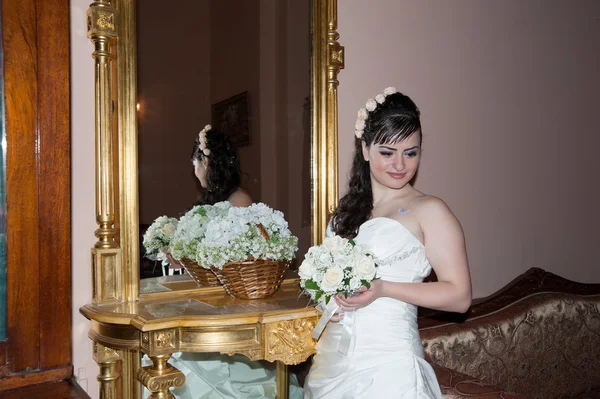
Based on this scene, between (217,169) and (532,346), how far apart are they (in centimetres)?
198

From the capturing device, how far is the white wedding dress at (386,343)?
1.91 m

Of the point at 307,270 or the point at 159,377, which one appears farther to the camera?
the point at 159,377

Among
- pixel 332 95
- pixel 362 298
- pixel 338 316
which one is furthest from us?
pixel 332 95

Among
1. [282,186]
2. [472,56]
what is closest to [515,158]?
[472,56]

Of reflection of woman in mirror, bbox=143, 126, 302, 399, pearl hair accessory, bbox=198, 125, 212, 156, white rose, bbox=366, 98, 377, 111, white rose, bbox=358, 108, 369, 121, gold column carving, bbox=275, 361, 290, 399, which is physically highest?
white rose, bbox=366, 98, 377, 111

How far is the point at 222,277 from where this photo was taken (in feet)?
7.80

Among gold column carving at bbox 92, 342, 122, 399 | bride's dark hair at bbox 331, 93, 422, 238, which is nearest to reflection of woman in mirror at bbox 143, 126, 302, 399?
gold column carving at bbox 92, 342, 122, 399

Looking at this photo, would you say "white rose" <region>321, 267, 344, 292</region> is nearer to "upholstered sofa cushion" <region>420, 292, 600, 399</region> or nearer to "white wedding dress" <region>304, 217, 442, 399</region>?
"white wedding dress" <region>304, 217, 442, 399</region>

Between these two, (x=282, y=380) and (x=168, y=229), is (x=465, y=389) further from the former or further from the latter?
(x=168, y=229)

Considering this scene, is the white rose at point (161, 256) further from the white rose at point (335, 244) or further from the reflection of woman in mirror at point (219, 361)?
the white rose at point (335, 244)

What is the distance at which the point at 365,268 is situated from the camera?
1760 mm

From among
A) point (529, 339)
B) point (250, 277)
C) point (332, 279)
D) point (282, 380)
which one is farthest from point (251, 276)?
point (529, 339)

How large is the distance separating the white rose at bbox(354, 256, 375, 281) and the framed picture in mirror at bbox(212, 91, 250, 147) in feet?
3.48

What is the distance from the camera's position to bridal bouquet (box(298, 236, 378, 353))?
1.77m
